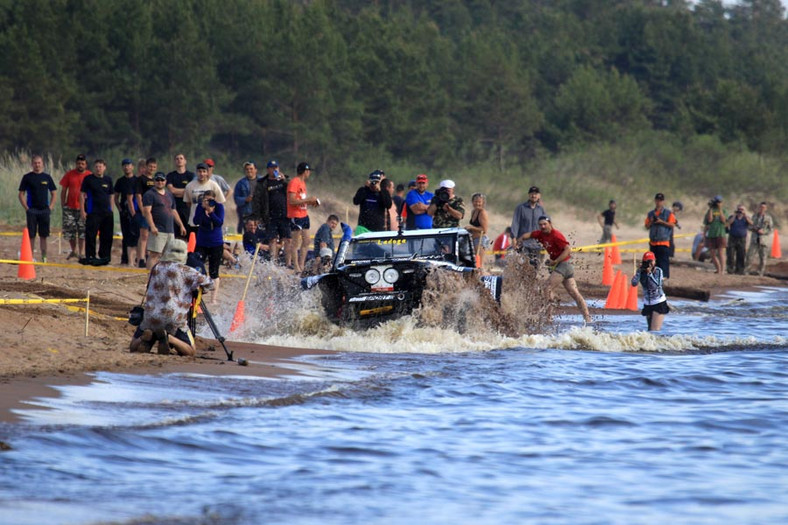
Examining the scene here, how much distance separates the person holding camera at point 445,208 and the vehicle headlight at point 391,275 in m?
3.61

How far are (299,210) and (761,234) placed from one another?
13.6 meters

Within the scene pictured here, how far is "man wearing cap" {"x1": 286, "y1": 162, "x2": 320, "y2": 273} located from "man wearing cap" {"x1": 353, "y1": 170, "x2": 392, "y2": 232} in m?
0.69

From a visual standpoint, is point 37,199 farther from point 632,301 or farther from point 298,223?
point 632,301

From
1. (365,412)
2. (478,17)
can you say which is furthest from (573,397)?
(478,17)

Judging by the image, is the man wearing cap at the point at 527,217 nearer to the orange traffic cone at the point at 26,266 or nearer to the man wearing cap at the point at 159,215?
the man wearing cap at the point at 159,215

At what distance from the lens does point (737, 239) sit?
28.5 metres

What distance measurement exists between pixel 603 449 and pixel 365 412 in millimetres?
2010

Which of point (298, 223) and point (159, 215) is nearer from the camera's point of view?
point (159, 215)

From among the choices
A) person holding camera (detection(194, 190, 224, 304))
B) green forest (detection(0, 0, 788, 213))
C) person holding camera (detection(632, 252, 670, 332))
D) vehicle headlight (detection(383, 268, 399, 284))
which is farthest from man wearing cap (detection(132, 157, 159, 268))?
green forest (detection(0, 0, 788, 213))

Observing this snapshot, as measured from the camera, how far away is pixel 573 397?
38.1 ft

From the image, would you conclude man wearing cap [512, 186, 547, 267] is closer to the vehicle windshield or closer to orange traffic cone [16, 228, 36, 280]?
the vehicle windshield

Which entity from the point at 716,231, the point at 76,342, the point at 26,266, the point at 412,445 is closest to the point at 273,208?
the point at 26,266

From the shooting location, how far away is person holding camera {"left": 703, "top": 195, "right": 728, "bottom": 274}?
27.8 m

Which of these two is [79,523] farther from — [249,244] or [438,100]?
[438,100]
